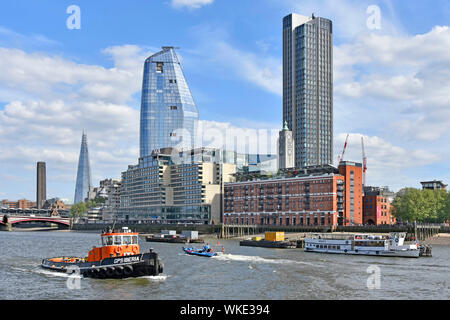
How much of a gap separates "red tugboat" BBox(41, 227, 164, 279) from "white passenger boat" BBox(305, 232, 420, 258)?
61.5 m

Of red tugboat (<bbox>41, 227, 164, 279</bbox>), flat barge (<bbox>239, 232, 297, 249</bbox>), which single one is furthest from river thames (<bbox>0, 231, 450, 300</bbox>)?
flat barge (<bbox>239, 232, 297, 249</bbox>)

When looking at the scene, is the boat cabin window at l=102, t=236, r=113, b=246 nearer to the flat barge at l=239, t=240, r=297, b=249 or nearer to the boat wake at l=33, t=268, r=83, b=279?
the boat wake at l=33, t=268, r=83, b=279

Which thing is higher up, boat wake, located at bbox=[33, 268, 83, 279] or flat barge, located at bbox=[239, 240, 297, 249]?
boat wake, located at bbox=[33, 268, 83, 279]

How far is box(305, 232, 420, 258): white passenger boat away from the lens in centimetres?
11312

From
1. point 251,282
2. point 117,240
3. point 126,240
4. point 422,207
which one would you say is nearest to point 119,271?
point 117,240

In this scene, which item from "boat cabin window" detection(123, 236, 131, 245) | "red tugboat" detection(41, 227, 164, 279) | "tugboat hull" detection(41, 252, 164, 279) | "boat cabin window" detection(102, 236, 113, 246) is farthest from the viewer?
"boat cabin window" detection(123, 236, 131, 245)

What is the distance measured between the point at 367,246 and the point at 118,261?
67225mm

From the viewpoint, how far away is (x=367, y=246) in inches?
4690

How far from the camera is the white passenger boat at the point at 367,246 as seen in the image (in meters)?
113

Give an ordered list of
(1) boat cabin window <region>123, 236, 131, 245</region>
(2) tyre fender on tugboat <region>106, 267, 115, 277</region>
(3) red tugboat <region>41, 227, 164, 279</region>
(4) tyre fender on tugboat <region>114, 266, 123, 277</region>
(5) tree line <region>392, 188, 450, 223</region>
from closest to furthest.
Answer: (3) red tugboat <region>41, 227, 164, 279</region> → (4) tyre fender on tugboat <region>114, 266, 123, 277</region> → (2) tyre fender on tugboat <region>106, 267, 115, 277</region> → (1) boat cabin window <region>123, 236, 131, 245</region> → (5) tree line <region>392, 188, 450, 223</region>

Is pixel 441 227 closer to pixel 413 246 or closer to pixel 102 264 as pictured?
pixel 413 246

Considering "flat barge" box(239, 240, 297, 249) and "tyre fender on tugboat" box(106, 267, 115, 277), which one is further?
"flat barge" box(239, 240, 297, 249)

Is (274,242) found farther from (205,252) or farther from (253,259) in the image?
(253,259)
